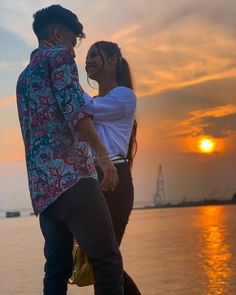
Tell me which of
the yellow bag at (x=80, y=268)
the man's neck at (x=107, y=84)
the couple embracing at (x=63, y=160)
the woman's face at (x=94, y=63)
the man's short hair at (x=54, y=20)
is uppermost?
the man's short hair at (x=54, y=20)

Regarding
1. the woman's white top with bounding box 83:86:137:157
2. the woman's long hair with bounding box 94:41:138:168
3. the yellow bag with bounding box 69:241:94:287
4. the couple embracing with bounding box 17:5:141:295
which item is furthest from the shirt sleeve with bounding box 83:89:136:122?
the yellow bag with bounding box 69:241:94:287

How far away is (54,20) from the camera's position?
8.94 feet

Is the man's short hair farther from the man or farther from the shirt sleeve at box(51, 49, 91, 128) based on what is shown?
the shirt sleeve at box(51, 49, 91, 128)

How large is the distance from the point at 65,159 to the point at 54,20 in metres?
0.65

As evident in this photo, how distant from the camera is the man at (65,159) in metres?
2.54

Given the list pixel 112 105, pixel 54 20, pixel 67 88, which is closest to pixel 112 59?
pixel 112 105

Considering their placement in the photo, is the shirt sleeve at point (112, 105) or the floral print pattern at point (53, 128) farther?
the shirt sleeve at point (112, 105)

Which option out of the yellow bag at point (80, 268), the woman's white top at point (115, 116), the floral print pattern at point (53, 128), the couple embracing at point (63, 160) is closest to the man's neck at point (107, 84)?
the woman's white top at point (115, 116)

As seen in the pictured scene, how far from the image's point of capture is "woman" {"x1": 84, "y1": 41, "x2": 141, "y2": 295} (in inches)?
122

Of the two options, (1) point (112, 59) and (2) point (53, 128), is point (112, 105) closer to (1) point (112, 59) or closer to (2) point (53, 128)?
(1) point (112, 59)

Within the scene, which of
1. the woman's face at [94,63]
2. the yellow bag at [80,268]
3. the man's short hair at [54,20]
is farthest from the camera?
the woman's face at [94,63]

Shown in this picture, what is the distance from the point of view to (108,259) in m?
2.57

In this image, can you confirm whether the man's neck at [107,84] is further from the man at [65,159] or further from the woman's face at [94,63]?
the man at [65,159]

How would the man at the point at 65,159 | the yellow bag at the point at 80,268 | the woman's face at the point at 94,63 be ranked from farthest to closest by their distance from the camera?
the woman's face at the point at 94,63
the yellow bag at the point at 80,268
the man at the point at 65,159
